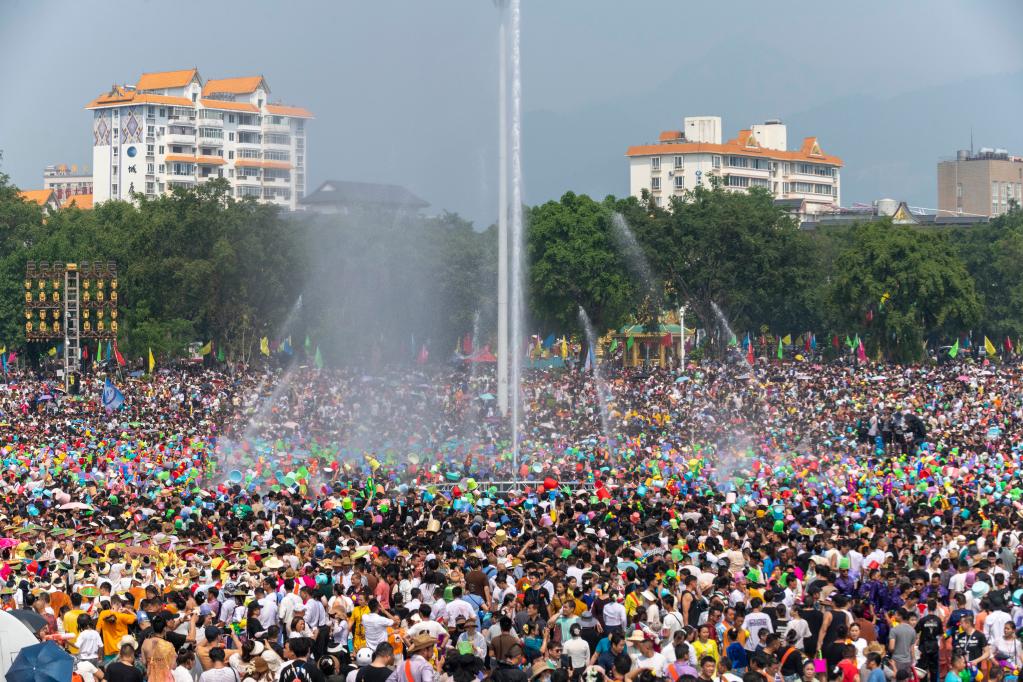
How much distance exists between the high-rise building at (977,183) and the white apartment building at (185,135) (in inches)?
2745

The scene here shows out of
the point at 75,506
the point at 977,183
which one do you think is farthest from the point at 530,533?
the point at 977,183

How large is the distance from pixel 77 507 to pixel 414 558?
12334mm

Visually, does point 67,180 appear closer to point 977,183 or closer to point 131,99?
point 131,99

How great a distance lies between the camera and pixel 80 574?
2311cm

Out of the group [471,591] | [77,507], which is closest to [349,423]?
[77,507]

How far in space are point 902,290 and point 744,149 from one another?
86.6 m

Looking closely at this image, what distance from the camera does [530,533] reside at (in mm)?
24547

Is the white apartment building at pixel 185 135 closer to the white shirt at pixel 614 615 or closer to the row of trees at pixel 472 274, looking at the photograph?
the row of trees at pixel 472 274

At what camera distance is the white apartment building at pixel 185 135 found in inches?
6417

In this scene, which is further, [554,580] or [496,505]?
[496,505]

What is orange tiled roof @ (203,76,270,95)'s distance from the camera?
167375 mm

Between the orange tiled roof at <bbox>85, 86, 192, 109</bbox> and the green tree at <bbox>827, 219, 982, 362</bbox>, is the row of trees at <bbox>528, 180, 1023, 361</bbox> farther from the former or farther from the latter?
the orange tiled roof at <bbox>85, 86, 192, 109</bbox>

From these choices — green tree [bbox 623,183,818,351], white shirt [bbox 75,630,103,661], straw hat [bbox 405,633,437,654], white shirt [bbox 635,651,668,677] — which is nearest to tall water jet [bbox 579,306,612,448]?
green tree [bbox 623,183,818,351]

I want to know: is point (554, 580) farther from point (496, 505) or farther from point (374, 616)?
point (496, 505)
